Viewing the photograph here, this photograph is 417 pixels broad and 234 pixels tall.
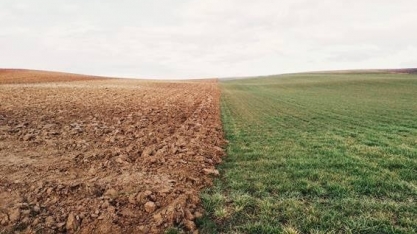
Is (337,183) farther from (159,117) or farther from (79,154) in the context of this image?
(159,117)

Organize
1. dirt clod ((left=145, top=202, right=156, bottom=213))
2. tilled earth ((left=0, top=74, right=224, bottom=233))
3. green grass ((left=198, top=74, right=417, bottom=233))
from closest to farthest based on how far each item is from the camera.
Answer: green grass ((left=198, top=74, right=417, bottom=233)) < tilled earth ((left=0, top=74, right=224, bottom=233)) < dirt clod ((left=145, top=202, right=156, bottom=213))

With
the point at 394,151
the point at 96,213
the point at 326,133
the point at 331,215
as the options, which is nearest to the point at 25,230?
the point at 96,213

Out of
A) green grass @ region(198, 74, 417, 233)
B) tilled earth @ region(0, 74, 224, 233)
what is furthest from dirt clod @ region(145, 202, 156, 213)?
green grass @ region(198, 74, 417, 233)

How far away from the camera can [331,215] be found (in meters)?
5.81

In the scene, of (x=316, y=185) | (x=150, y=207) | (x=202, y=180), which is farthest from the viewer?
(x=202, y=180)

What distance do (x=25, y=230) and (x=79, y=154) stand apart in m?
4.52

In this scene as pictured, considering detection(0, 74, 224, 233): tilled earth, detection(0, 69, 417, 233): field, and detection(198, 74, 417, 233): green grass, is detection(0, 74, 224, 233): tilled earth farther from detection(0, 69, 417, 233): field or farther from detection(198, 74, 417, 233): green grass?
detection(198, 74, 417, 233): green grass

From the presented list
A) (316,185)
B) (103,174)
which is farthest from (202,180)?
(316,185)

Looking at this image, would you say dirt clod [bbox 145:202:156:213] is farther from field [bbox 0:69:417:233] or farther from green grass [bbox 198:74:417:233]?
green grass [bbox 198:74:417:233]

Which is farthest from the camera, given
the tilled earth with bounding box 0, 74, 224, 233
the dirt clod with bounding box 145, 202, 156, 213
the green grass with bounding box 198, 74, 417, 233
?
the dirt clod with bounding box 145, 202, 156, 213

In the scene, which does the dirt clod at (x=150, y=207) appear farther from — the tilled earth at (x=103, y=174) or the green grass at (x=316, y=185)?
the green grass at (x=316, y=185)

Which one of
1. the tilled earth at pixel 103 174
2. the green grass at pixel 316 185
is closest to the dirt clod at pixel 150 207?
the tilled earth at pixel 103 174

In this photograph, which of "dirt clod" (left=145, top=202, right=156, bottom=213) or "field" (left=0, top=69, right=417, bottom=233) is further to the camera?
"dirt clod" (left=145, top=202, right=156, bottom=213)

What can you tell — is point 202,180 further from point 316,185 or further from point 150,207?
point 316,185
